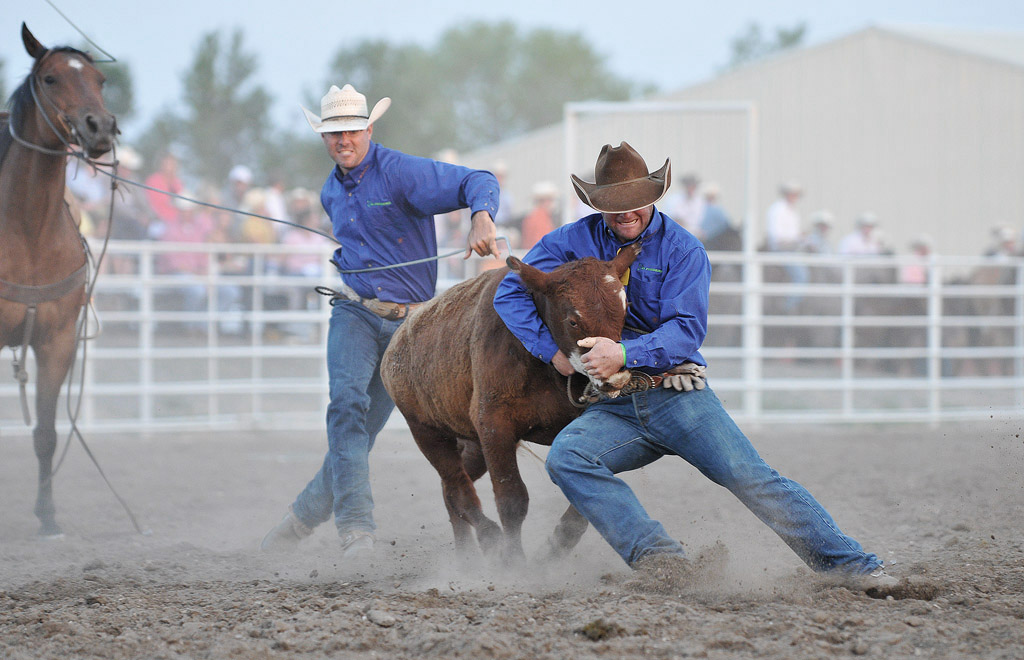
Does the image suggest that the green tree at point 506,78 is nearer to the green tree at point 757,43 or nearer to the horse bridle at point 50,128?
the green tree at point 757,43

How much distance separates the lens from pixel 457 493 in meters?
4.49

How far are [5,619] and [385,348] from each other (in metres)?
2.08

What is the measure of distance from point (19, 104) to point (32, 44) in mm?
318

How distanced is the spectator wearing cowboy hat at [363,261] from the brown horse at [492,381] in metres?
0.24

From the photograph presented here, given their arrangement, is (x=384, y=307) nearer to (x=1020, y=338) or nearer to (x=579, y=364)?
(x=579, y=364)

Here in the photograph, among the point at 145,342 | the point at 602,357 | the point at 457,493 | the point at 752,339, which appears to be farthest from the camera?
the point at 752,339

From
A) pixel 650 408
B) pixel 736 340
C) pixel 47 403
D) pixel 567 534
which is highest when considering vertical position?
pixel 736 340

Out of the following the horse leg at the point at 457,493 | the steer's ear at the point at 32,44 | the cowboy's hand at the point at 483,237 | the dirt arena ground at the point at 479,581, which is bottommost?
the dirt arena ground at the point at 479,581

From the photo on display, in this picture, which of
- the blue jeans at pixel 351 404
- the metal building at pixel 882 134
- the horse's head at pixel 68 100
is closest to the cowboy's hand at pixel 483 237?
the blue jeans at pixel 351 404

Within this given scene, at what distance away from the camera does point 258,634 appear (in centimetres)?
315

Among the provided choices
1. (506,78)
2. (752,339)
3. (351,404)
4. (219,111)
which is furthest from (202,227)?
(506,78)

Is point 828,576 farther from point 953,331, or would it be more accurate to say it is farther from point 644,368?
point 953,331

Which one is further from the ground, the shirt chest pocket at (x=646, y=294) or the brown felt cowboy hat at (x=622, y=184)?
the brown felt cowboy hat at (x=622, y=184)

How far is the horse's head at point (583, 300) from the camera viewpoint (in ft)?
11.5
